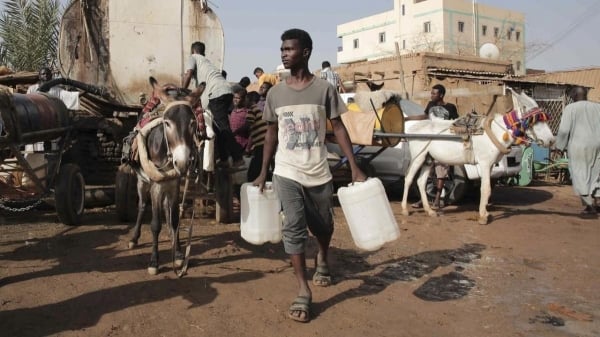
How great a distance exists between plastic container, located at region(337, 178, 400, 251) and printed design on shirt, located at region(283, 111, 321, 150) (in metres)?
0.49

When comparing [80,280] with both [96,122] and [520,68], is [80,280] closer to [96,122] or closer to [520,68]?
[96,122]

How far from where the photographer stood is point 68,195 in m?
7.04

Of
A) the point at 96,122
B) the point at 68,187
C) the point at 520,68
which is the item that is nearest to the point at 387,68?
the point at 96,122

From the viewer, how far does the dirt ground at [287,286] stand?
4035 millimetres

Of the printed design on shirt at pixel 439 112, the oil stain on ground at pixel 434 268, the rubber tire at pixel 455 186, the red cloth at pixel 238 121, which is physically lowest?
the oil stain on ground at pixel 434 268

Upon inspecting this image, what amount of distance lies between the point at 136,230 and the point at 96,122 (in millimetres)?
2886

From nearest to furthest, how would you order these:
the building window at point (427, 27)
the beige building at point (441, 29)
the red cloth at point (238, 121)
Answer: the red cloth at point (238, 121) → the beige building at point (441, 29) → the building window at point (427, 27)

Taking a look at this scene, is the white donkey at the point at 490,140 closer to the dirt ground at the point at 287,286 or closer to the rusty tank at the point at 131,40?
the dirt ground at the point at 287,286

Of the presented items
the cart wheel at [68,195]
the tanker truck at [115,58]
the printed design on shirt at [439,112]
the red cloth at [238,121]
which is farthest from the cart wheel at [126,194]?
the printed design on shirt at [439,112]

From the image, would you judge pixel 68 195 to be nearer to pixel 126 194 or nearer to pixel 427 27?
pixel 126 194

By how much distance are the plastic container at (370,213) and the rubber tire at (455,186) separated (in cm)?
592

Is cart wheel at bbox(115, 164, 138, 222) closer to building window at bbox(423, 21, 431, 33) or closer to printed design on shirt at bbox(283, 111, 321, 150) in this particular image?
printed design on shirt at bbox(283, 111, 321, 150)

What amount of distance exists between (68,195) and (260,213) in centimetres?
367

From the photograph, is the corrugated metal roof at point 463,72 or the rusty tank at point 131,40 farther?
the corrugated metal roof at point 463,72
